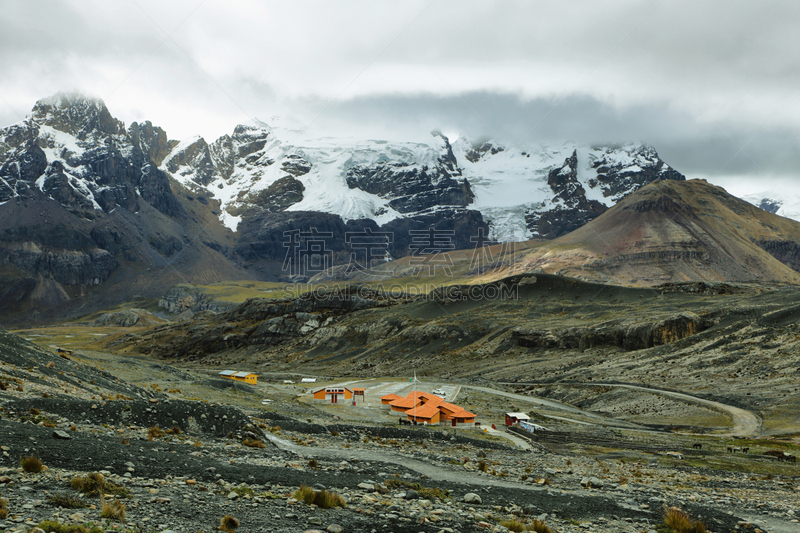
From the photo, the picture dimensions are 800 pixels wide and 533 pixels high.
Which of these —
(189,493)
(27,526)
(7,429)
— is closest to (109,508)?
(27,526)

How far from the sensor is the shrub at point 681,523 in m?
15.2

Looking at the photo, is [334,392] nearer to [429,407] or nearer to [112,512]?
[429,407]

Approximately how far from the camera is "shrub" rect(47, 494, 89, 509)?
36.9ft

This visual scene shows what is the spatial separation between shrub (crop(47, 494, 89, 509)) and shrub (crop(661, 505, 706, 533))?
1515 cm

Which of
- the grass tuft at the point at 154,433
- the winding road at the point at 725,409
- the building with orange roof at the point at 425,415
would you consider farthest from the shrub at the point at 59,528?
the winding road at the point at 725,409

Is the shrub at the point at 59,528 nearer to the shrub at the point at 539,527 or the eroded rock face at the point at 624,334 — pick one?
the shrub at the point at 539,527

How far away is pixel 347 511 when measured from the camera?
542 inches

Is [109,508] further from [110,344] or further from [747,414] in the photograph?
[110,344]

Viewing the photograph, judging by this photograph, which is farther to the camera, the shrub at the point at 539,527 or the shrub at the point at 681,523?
the shrub at the point at 681,523

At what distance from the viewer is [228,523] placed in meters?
11.5

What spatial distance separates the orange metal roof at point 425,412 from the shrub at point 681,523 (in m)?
33.6

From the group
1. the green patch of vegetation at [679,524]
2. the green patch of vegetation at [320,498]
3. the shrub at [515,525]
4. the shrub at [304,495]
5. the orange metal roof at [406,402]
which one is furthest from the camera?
the orange metal roof at [406,402]

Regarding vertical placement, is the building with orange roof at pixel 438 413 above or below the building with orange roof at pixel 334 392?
above

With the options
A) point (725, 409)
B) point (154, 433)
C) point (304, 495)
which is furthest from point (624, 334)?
point (304, 495)
